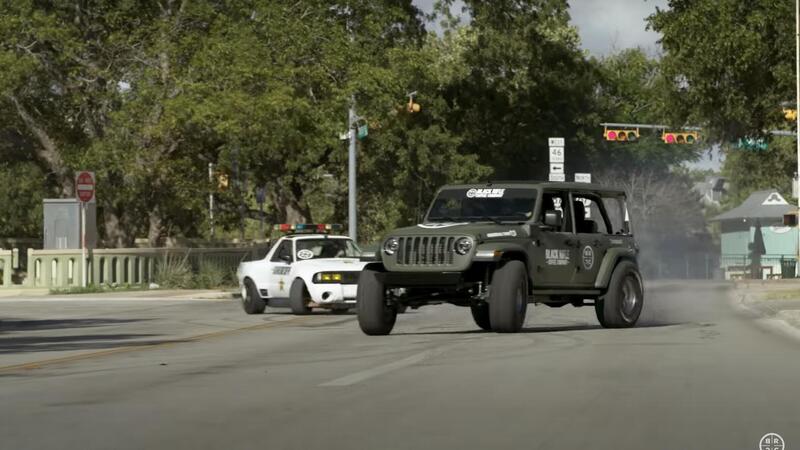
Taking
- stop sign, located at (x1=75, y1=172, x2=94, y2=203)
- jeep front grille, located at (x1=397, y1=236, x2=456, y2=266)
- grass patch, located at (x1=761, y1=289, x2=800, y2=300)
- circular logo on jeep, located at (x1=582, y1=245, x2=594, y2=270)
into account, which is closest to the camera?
jeep front grille, located at (x1=397, y1=236, x2=456, y2=266)

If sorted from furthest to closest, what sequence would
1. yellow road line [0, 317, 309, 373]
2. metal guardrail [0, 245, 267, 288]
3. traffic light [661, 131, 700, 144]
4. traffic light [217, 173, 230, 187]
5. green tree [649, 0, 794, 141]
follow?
1. traffic light [661, 131, 700, 144]
2. traffic light [217, 173, 230, 187]
3. metal guardrail [0, 245, 267, 288]
4. green tree [649, 0, 794, 141]
5. yellow road line [0, 317, 309, 373]

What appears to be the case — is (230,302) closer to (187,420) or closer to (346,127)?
(346,127)

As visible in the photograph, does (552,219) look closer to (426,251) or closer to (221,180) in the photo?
(426,251)

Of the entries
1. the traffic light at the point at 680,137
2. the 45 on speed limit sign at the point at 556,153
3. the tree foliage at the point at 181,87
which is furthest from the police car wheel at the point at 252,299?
the traffic light at the point at 680,137

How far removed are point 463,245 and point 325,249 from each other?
31.1 ft

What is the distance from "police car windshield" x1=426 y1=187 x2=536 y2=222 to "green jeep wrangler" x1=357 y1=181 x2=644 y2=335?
0.01 meters

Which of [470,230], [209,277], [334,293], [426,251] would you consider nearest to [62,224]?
[209,277]

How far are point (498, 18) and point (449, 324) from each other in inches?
1536

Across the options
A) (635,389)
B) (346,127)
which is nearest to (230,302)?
(346,127)

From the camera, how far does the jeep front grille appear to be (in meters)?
20.2

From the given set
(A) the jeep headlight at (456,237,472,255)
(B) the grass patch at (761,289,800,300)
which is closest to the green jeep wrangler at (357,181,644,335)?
(A) the jeep headlight at (456,237,472,255)

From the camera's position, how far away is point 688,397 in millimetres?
12281

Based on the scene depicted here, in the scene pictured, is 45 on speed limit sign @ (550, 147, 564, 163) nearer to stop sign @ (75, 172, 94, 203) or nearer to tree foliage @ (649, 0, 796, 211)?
tree foliage @ (649, 0, 796, 211)

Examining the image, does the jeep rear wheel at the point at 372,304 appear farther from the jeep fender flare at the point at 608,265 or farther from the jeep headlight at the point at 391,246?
the jeep fender flare at the point at 608,265
